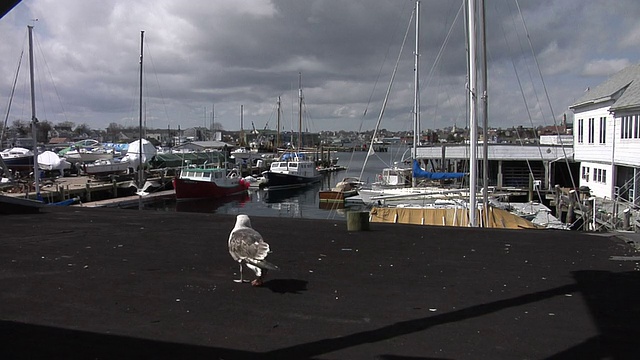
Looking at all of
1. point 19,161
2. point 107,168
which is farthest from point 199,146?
point 19,161

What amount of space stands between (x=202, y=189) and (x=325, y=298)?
42691mm

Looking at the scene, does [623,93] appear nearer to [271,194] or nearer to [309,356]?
[309,356]

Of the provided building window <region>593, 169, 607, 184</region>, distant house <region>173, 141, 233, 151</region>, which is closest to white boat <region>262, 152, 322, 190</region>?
distant house <region>173, 141, 233, 151</region>

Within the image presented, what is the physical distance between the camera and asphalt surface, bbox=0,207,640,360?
4445 mm

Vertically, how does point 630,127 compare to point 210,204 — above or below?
above

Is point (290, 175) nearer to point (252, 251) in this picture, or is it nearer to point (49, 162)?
point (49, 162)

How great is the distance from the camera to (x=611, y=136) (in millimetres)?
27906

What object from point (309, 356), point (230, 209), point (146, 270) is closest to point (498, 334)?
point (309, 356)

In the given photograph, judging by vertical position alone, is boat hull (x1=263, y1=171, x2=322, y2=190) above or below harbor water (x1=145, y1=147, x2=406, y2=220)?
above

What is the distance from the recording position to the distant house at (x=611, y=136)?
25.2 m

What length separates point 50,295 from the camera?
5.94 meters

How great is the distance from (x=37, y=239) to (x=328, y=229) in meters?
5.86

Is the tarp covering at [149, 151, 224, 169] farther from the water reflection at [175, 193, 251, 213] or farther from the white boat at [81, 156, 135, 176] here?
the water reflection at [175, 193, 251, 213]

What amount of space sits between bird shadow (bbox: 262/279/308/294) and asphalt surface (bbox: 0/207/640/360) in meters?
0.03
